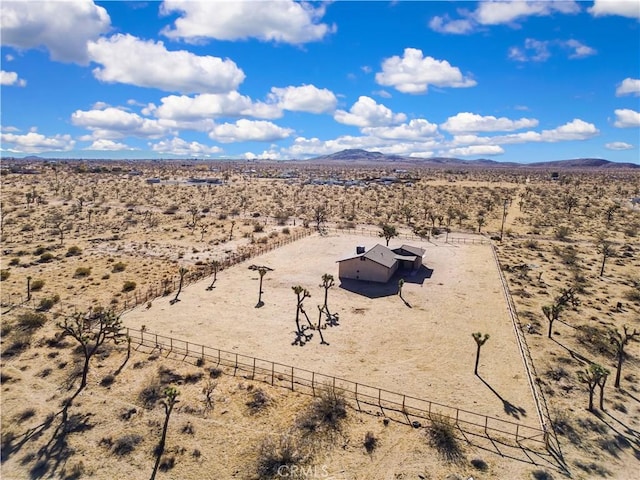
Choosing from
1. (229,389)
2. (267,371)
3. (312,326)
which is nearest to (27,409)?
(229,389)

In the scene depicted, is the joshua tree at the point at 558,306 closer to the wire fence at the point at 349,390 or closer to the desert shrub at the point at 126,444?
the wire fence at the point at 349,390

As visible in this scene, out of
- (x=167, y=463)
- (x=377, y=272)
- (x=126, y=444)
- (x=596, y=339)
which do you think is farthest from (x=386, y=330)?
(x=126, y=444)

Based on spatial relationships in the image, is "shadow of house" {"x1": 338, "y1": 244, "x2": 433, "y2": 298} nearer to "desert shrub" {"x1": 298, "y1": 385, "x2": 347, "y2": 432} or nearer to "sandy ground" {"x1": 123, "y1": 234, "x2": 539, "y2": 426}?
"sandy ground" {"x1": 123, "y1": 234, "x2": 539, "y2": 426}

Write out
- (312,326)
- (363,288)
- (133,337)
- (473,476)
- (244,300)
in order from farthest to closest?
(363,288), (244,300), (312,326), (133,337), (473,476)

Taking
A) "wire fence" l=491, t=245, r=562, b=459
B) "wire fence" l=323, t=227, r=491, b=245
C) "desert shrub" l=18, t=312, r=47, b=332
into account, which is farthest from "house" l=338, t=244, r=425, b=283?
"desert shrub" l=18, t=312, r=47, b=332

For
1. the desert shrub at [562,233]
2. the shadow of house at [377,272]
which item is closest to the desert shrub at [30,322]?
the shadow of house at [377,272]

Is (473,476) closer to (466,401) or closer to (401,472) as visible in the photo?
(401,472)
